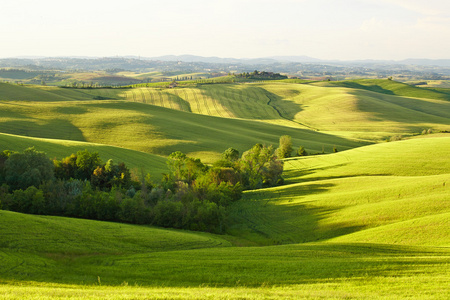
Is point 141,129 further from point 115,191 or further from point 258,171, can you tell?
point 115,191

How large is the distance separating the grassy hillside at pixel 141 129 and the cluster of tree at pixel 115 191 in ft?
90.4

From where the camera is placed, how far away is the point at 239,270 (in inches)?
985

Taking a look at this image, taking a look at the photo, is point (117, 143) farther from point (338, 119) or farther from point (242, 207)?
point (338, 119)

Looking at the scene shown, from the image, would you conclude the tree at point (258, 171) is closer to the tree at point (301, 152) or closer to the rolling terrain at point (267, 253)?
the rolling terrain at point (267, 253)

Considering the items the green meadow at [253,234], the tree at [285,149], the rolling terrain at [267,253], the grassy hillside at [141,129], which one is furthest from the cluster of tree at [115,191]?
the grassy hillside at [141,129]

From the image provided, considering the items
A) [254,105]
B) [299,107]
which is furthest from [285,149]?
[299,107]

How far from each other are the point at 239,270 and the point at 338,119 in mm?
137963

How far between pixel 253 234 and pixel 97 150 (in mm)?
41973

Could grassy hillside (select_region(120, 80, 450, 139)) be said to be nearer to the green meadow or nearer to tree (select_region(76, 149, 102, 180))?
the green meadow

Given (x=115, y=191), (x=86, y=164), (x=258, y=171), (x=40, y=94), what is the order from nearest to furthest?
(x=115, y=191) < (x=86, y=164) < (x=258, y=171) < (x=40, y=94)

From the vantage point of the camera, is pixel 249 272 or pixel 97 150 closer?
pixel 249 272

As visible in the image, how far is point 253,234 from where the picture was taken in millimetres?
44375

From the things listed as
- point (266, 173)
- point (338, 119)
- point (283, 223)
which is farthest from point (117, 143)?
point (338, 119)

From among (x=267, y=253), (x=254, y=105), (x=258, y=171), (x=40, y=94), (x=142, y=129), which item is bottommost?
(x=258, y=171)
